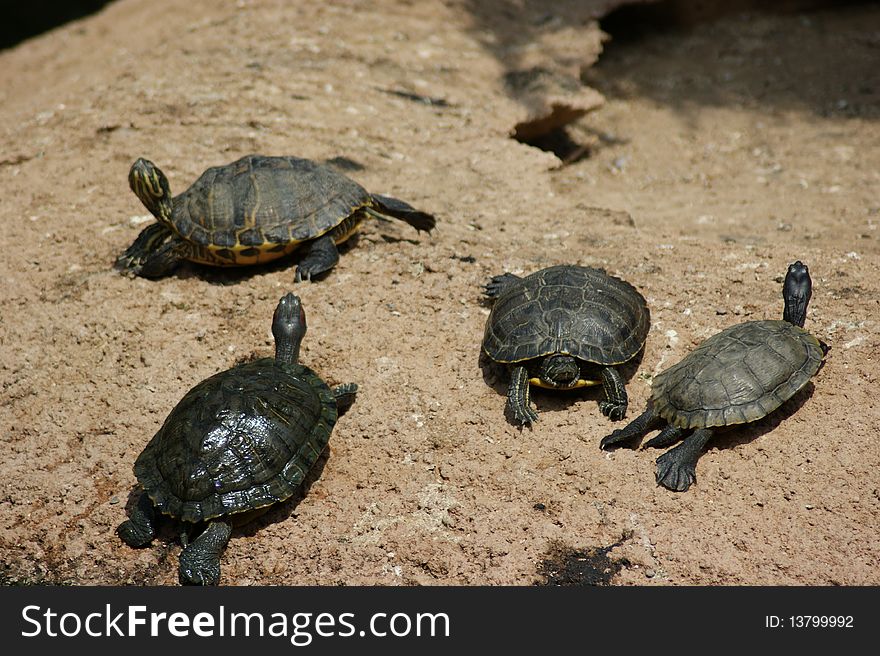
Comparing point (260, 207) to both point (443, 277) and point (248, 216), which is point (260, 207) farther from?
point (443, 277)

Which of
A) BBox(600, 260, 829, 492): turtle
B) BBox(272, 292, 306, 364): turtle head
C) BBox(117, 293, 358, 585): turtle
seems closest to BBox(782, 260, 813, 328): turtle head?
BBox(600, 260, 829, 492): turtle

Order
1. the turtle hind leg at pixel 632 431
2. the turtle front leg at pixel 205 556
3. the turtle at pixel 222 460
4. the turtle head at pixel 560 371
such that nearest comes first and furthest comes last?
the turtle front leg at pixel 205 556 → the turtle at pixel 222 460 → the turtle hind leg at pixel 632 431 → the turtle head at pixel 560 371

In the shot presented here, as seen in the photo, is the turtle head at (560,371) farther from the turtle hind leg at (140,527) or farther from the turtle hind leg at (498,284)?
the turtle hind leg at (140,527)

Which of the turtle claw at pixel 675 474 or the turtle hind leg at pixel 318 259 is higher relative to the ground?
the turtle hind leg at pixel 318 259

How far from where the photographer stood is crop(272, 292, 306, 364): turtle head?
454 cm

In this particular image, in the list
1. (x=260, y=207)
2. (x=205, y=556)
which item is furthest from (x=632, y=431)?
(x=260, y=207)

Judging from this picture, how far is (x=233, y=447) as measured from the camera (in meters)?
3.80

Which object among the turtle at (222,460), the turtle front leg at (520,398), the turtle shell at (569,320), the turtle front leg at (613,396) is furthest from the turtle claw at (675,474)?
the turtle at (222,460)

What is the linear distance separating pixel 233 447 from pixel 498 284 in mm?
1953

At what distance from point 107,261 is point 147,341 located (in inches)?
39.4

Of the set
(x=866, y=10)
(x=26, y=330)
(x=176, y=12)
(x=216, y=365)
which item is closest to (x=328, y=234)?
(x=216, y=365)

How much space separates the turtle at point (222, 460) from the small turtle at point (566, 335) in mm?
1021

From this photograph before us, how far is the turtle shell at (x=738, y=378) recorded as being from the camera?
12.8 ft

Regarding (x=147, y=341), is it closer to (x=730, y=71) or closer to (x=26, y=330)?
(x=26, y=330)
